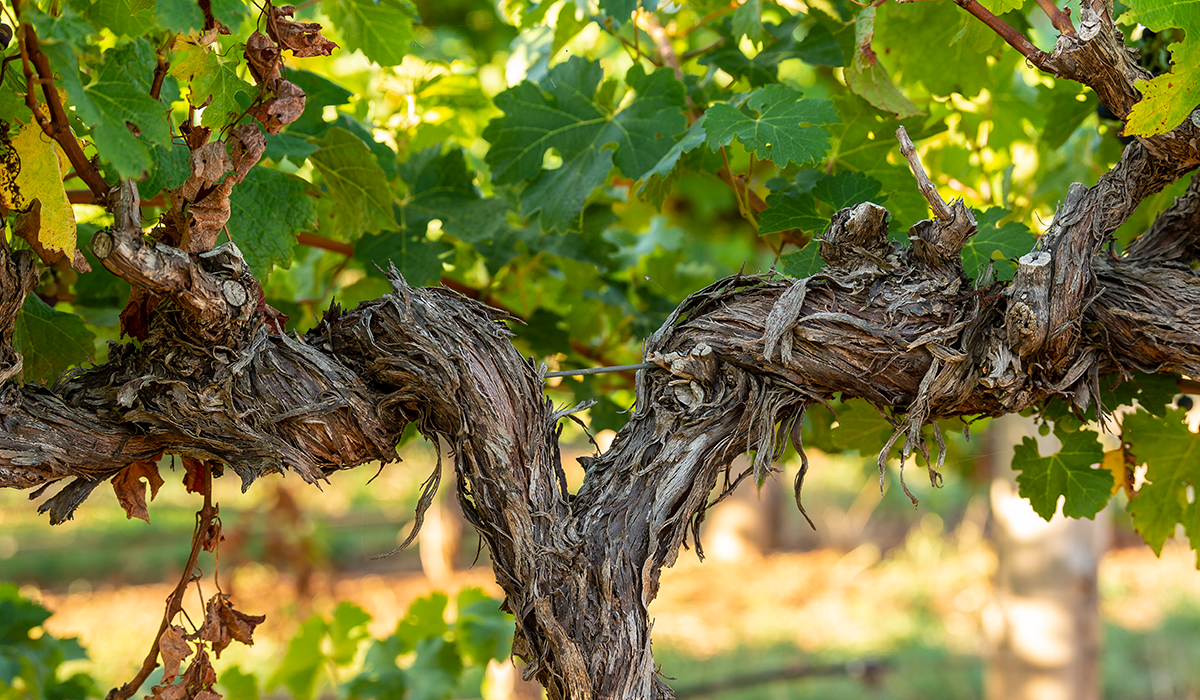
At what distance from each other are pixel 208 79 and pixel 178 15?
0.11 metres

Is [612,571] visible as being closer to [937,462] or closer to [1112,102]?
[937,462]

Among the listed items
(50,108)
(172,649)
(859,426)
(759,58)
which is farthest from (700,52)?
(172,649)

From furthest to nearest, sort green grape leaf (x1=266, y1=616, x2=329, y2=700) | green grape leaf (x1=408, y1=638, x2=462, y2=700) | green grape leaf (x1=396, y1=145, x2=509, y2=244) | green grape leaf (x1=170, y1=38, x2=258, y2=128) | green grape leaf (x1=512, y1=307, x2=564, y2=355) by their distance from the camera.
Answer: green grape leaf (x1=266, y1=616, x2=329, y2=700) → green grape leaf (x1=408, y1=638, x2=462, y2=700) → green grape leaf (x1=512, y1=307, x2=564, y2=355) → green grape leaf (x1=396, y1=145, x2=509, y2=244) → green grape leaf (x1=170, y1=38, x2=258, y2=128)

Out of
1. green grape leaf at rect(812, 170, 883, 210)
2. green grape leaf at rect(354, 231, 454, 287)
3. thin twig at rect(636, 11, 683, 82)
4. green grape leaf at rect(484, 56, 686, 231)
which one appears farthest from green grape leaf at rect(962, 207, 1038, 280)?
green grape leaf at rect(354, 231, 454, 287)

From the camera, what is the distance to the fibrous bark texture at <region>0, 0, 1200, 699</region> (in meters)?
0.60

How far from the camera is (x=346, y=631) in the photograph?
1.55 metres

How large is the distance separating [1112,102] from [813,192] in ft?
0.84

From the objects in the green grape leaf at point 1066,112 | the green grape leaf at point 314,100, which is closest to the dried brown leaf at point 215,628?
the green grape leaf at point 314,100

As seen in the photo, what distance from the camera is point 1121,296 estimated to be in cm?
66

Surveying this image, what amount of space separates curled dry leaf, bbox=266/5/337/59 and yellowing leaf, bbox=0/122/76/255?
0.55 ft

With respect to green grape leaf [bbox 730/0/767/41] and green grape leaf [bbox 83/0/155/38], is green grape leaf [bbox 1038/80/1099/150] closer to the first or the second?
green grape leaf [bbox 730/0/767/41]

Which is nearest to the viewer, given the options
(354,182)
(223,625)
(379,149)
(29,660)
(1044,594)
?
(223,625)

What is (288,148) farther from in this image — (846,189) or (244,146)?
(846,189)

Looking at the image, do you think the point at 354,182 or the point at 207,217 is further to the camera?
the point at 354,182
